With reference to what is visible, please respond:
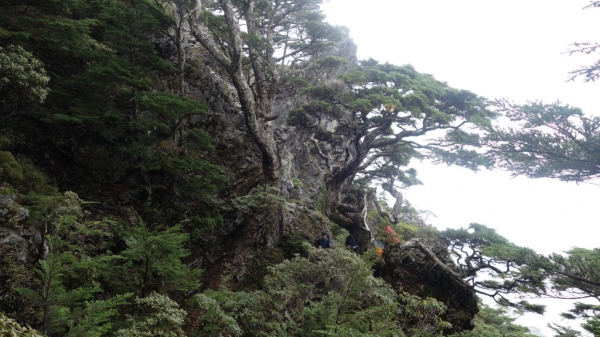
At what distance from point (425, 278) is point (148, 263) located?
8.90m

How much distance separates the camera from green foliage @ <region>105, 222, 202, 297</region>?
4457 millimetres

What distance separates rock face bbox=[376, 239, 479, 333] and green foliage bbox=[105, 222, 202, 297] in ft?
23.4

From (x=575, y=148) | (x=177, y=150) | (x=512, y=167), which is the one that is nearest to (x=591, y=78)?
(x=575, y=148)

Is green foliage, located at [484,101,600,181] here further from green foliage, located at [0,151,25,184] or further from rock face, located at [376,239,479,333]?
green foliage, located at [0,151,25,184]

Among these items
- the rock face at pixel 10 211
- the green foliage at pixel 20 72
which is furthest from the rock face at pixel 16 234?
the green foliage at pixel 20 72

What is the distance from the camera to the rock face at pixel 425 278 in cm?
931

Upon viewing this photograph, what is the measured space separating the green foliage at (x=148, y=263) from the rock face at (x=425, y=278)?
23.4 feet

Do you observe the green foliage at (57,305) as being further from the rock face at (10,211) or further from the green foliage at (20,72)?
the green foliage at (20,72)

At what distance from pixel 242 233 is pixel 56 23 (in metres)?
7.72

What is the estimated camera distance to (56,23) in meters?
6.72

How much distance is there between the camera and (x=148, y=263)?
4.66 metres

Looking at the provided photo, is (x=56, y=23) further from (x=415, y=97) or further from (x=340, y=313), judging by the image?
(x=415, y=97)

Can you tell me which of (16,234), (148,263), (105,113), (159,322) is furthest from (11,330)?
(105,113)

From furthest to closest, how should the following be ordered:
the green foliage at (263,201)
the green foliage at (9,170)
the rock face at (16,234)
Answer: the green foliage at (263,201)
the green foliage at (9,170)
the rock face at (16,234)
